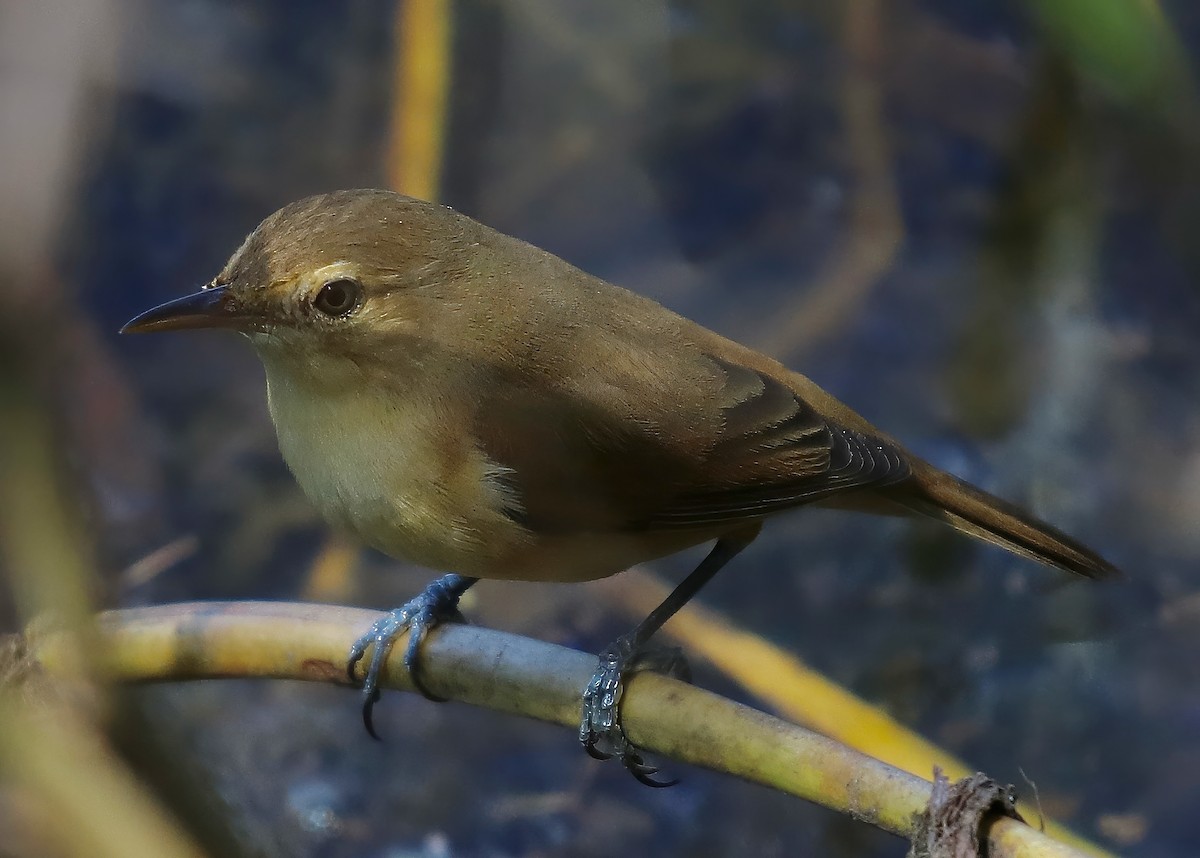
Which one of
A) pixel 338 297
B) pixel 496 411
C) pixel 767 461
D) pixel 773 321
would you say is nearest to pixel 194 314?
pixel 338 297

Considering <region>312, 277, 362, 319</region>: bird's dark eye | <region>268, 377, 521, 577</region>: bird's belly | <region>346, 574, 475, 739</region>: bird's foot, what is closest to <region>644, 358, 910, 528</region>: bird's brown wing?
<region>268, 377, 521, 577</region>: bird's belly

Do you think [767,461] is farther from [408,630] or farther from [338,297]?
[338,297]

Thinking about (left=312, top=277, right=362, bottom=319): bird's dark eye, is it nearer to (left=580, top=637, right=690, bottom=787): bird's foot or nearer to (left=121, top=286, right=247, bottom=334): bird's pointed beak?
(left=121, top=286, right=247, bottom=334): bird's pointed beak

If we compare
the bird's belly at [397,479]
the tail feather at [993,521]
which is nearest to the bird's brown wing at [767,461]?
the tail feather at [993,521]

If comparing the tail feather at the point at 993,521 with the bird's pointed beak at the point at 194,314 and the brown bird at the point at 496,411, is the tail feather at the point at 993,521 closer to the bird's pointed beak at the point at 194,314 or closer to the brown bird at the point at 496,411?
the brown bird at the point at 496,411

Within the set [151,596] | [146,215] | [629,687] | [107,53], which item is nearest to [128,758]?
[107,53]
